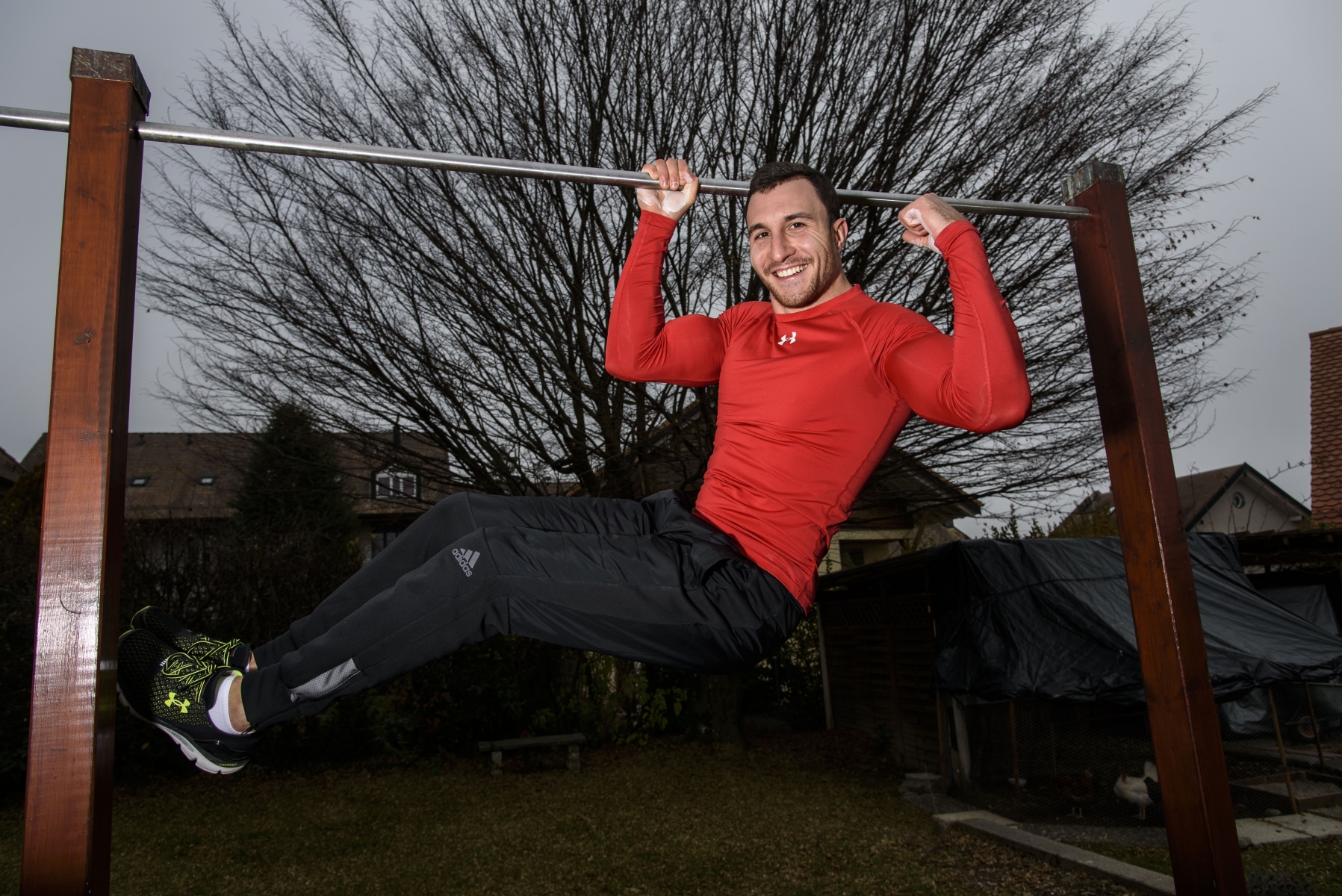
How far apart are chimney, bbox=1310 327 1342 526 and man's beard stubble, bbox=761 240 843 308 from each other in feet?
44.2

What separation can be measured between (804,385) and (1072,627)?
4.86 m

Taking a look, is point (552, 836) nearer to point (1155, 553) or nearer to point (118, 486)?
point (1155, 553)

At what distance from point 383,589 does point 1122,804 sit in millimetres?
5789

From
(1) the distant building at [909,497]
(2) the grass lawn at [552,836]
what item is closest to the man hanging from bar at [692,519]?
(2) the grass lawn at [552,836]

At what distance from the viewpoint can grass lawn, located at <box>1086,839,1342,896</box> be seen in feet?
13.9

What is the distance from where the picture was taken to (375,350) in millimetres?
6320

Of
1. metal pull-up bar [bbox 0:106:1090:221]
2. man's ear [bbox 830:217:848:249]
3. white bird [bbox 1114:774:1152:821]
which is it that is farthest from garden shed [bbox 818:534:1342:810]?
man's ear [bbox 830:217:848:249]

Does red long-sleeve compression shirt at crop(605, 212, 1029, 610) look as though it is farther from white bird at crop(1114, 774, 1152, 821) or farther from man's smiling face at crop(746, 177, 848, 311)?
white bird at crop(1114, 774, 1152, 821)

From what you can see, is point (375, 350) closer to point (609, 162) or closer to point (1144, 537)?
point (609, 162)

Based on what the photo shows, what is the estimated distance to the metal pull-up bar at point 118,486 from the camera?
1447mm

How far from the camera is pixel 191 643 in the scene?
1.92 m

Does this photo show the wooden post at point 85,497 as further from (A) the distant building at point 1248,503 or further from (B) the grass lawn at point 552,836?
(A) the distant building at point 1248,503

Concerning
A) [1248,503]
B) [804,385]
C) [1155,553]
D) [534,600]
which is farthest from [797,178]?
[1248,503]

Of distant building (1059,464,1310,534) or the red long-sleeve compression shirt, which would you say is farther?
distant building (1059,464,1310,534)
